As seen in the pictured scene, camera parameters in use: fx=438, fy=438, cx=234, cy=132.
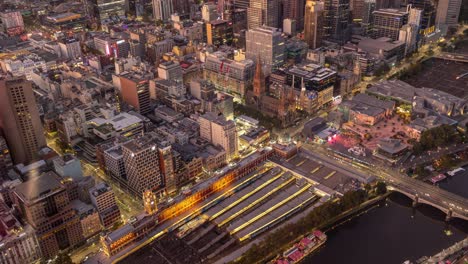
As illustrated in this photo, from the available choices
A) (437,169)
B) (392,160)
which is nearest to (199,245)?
(392,160)

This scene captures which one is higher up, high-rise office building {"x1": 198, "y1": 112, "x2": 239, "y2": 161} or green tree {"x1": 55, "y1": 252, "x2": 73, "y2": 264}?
high-rise office building {"x1": 198, "y1": 112, "x2": 239, "y2": 161}

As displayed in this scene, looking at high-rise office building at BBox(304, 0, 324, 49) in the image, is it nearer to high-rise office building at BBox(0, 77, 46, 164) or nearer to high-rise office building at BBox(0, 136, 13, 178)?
high-rise office building at BBox(0, 77, 46, 164)

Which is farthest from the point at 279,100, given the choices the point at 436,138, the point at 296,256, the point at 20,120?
the point at 20,120

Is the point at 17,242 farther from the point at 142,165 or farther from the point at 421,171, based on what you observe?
the point at 421,171

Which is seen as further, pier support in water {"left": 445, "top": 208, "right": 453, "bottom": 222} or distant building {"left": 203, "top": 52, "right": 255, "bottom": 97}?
distant building {"left": 203, "top": 52, "right": 255, "bottom": 97}

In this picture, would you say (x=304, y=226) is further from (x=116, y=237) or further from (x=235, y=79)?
(x=235, y=79)

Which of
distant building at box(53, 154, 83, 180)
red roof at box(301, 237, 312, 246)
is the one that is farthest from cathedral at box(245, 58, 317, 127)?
distant building at box(53, 154, 83, 180)

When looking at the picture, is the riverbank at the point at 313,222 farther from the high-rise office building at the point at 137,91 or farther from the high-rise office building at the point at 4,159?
the high-rise office building at the point at 137,91
